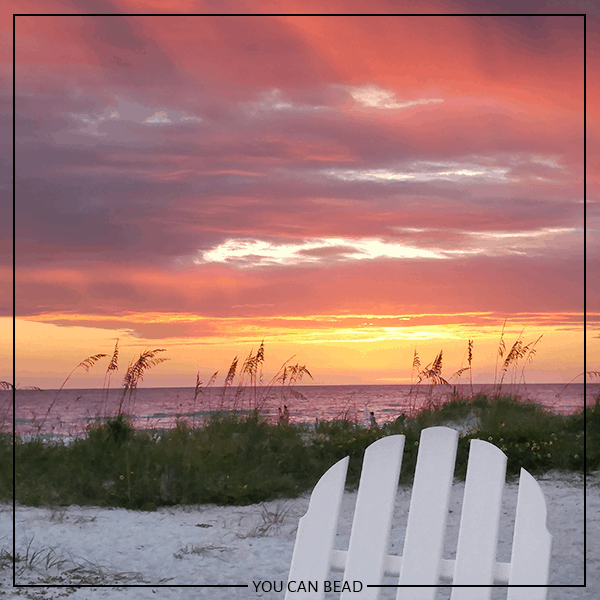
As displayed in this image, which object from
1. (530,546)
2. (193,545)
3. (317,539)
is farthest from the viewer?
(193,545)

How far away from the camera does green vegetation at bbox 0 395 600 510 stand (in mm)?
4848

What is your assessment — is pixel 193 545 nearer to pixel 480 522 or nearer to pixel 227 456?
pixel 227 456

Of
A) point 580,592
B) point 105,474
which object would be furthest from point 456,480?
point 105,474

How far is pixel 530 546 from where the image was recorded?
1.62 m

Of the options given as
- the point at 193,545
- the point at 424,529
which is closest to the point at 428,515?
the point at 424,529

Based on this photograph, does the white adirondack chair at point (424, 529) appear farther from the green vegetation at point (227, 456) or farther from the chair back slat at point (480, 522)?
the green vegetation at point (227, 456)

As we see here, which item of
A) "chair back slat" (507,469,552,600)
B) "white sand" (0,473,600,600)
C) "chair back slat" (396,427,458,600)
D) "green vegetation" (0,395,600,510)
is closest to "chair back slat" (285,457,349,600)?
"chair back slat" (396,427,458,600)

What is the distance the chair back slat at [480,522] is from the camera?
5.49 ft

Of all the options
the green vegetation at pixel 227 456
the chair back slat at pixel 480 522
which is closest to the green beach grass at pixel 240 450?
the green vegetation at pixel 227 456

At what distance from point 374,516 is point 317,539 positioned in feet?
0.56

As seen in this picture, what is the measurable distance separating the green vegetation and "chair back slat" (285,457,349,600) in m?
3.19

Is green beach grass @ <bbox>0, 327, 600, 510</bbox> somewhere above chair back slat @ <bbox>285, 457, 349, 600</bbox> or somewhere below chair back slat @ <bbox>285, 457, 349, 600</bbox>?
below

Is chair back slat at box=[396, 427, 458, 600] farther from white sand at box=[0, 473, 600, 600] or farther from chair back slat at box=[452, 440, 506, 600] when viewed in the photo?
white sand at box=[0, 473, 600, 600]

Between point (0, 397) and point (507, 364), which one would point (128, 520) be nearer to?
point (0, 397)
